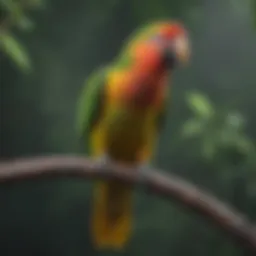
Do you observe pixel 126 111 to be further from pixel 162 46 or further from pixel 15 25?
pixel 15 25

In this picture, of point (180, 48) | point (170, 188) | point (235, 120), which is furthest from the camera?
point (235, 120)

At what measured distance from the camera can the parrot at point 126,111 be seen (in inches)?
40.2

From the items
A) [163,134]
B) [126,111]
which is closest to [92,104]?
[126,111]

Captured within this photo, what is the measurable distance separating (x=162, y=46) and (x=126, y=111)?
114 mm

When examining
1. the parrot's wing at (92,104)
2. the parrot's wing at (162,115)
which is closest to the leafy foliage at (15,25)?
the parrot's wing at (92,104)

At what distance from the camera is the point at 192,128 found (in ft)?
3.59

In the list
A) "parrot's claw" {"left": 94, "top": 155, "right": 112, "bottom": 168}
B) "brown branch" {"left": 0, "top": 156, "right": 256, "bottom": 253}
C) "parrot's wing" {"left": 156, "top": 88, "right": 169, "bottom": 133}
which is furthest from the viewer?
"parrot's wing" {"left": 156, "top": 88, "right": 169, "bottom": 133}

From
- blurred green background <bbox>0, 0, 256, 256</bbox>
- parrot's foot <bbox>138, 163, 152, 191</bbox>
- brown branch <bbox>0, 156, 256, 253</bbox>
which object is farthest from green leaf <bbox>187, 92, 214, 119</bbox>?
brown branch <bbox>0, 156, 256, 253</bbox>

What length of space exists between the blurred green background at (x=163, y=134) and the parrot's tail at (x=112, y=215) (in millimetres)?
33

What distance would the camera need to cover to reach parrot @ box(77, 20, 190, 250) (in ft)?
3.35

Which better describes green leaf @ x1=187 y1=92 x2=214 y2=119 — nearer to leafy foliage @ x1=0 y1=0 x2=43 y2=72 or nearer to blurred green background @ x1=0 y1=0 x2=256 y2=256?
blurred green background @ x1=0 y1=0 x2=256 y2=256

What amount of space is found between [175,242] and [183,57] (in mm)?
311

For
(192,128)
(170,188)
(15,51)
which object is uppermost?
(15,51)

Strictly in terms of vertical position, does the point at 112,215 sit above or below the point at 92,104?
below
